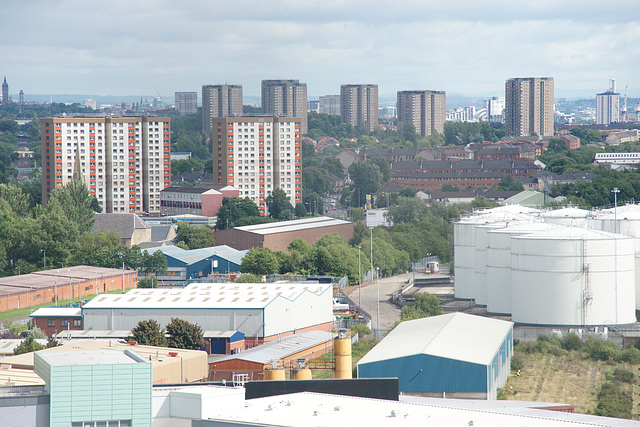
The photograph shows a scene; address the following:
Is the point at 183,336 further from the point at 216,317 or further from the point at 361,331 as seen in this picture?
the point at 361,331

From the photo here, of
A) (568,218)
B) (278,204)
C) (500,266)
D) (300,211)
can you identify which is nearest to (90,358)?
(500,266)

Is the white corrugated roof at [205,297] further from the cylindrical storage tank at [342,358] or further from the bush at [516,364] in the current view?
the cylindrical storage tank at [342,358]

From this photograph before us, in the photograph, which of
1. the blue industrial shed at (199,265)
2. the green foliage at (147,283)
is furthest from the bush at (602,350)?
the blue industrial shed at (199,265)

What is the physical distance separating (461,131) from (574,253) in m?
158

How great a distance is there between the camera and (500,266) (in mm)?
45375

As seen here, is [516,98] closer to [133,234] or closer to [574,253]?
[133,234]

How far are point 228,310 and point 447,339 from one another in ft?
37.4

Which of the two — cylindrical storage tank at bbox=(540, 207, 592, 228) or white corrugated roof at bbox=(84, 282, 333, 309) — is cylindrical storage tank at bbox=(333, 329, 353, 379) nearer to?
white corrugated roof at bbox=(84, 282, 333, 309)

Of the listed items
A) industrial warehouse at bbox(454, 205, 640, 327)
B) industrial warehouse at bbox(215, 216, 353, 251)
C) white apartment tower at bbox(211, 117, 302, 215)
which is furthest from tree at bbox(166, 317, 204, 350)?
white apartment tower at bbox(211, 117, 302, 215)

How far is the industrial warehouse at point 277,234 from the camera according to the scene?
67875mm

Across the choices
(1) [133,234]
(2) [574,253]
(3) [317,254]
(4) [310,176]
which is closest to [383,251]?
(3) [317,254]

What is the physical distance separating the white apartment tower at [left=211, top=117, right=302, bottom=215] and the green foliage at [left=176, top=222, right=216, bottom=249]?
28025 millimetres

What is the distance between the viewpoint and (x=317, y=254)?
193ft

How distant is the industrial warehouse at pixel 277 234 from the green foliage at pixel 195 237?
3.27 feet
